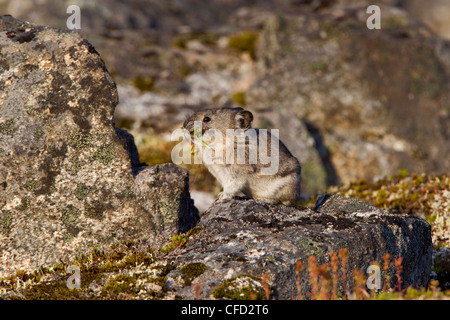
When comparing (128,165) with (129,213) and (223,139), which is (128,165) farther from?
(223,139)

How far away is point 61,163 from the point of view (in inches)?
368

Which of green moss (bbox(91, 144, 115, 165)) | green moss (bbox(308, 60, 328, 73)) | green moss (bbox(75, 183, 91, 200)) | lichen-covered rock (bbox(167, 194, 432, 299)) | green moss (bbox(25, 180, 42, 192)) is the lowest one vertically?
lichen-covered rock (bbox(167, 194, 432, 299))

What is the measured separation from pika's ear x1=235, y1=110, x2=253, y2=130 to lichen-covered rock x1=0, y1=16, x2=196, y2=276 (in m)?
2.04

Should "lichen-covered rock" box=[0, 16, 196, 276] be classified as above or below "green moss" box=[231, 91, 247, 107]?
below

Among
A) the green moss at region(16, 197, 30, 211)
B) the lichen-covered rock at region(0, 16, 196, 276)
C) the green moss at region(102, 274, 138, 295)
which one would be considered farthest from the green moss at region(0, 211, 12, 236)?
the green moss at region(102, 274, 138, 295)

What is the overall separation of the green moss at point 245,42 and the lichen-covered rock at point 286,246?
66.3ft

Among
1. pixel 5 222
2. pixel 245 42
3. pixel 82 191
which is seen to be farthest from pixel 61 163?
pixel 245 42

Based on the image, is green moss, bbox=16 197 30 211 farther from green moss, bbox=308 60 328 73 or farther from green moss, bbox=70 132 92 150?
green moss, bbox=308 60 328 73

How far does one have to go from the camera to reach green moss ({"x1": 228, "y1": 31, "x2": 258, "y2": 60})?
28970mm

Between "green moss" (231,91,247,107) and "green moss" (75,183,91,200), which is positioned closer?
"green moss" (75,183,91,200)

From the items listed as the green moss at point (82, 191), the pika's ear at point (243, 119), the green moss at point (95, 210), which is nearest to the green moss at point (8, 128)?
the green moss at point (82, 191)

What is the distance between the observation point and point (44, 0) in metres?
35.1

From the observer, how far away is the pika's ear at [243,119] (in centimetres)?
1091

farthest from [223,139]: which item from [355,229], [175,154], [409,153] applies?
[409,153]
